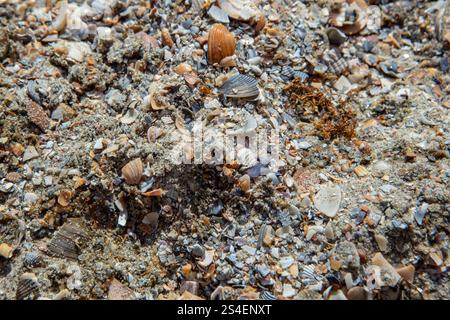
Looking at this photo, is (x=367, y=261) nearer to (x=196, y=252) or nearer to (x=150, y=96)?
(x=196, y=252)

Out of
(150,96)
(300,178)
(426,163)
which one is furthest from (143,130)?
(426,163)

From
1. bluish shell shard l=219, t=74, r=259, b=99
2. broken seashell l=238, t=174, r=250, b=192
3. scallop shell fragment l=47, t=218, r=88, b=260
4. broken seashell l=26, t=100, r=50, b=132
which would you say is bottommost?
scallop shell fragment l=47, t=218, r=88, b=260

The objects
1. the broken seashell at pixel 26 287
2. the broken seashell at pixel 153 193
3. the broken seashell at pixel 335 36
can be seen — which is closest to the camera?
the broken seashell at pixel 26 287

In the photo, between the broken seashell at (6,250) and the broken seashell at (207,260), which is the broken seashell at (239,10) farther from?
the broken seashell at (6,250)

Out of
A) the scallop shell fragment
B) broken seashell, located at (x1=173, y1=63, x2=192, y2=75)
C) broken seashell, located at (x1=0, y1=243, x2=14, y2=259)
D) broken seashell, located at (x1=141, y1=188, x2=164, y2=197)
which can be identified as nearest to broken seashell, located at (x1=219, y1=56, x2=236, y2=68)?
broken seashell, located at (x1=173, y1=63, x2=192, y2=75)

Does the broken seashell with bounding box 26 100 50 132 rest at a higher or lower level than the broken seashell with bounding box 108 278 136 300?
higher

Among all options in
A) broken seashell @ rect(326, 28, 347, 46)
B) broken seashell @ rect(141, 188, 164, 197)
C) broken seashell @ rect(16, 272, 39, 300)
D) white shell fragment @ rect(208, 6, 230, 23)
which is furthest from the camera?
broken seashell @ rect(326, 28, 347, 46)

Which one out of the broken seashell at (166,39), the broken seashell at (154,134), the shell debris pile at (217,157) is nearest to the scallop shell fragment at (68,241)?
the shell debris pile at (217,157)

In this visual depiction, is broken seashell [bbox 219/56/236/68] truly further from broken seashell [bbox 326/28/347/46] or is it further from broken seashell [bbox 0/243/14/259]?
broken seashell [bbox 0/243/14/259]
